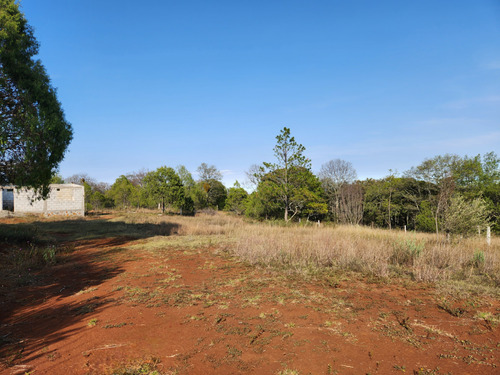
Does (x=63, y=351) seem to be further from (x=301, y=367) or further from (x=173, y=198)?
(x=173, y=198)

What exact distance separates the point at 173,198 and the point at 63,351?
27482 millimetres

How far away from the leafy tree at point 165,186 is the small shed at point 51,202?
667cm

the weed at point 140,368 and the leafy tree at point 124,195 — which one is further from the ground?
the leafy tree at point 124,195

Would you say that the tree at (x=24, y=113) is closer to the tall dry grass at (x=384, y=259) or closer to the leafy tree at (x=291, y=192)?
the tall dry grass at (x=384, y=259)

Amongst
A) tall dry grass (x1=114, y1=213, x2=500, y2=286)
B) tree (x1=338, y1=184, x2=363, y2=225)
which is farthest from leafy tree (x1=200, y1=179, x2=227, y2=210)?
tall dry grass (x1=114, y1=213, x2=500, y2=286)

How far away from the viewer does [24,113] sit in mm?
10188

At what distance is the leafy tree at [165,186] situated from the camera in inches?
1173

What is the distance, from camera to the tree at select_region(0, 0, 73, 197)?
9727 millimetres

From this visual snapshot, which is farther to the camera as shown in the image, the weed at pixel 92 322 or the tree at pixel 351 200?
the tree at pixel 351 200

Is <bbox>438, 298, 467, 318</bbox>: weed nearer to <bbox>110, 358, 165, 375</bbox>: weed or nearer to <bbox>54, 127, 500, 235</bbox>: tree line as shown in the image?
<bbox>110, 358, 165, 375</bbox>: weed

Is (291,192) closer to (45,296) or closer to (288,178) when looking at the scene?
(288,178)

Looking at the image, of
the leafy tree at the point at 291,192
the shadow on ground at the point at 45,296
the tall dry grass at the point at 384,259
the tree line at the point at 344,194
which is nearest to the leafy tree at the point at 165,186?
the tree line at the point at 344,194

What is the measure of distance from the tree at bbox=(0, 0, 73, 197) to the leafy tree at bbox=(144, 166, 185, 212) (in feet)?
61.2

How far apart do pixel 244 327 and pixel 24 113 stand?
11581 millimetres
